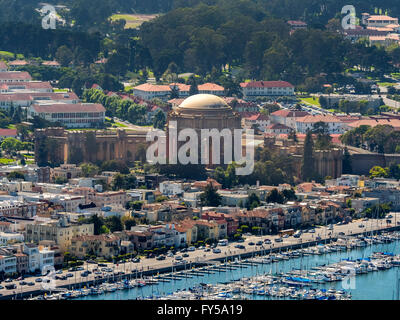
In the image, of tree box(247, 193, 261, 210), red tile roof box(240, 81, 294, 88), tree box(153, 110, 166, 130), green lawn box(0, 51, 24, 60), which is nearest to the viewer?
tree box(247, 193, 261, 210)

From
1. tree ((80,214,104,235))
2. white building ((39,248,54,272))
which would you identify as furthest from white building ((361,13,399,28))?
white building ((39,248,54,272))

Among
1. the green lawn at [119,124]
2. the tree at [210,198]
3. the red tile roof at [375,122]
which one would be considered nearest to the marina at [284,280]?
the tree at [210,198]

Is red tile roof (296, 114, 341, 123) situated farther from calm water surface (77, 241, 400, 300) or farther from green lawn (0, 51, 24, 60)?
calm water surface (77, 241, 400, 300)

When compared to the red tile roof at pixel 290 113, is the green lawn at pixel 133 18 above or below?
above

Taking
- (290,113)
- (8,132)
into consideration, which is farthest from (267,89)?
(8,132)

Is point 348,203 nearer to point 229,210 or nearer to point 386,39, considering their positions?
point 229,210

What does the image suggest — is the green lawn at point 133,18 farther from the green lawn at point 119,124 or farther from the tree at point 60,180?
the tree at point 60,180

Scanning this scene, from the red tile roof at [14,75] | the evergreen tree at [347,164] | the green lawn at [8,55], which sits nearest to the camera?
the evergreen tree at [347,164]

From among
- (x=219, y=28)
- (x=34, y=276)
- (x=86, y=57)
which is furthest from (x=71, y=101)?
(x=34, y=276)
